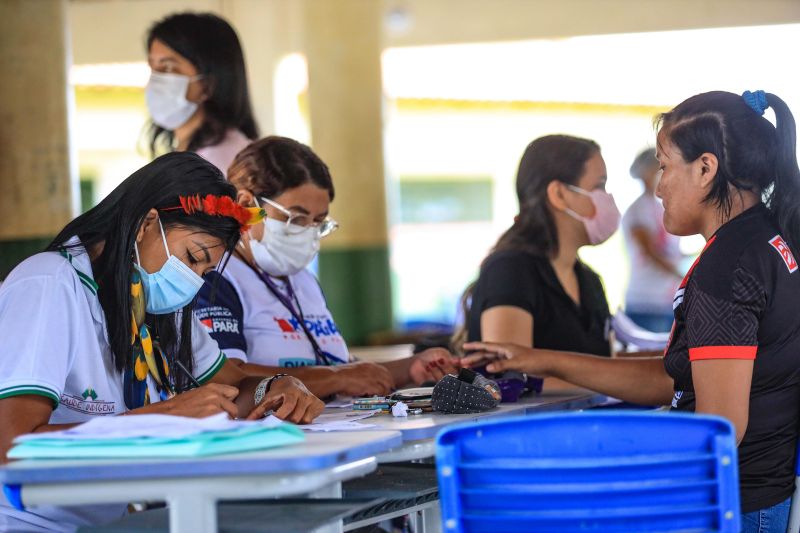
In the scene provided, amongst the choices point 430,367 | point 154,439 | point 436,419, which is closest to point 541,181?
point 430,367

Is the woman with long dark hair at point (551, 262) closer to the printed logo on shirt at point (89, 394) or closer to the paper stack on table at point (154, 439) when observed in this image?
the printed logo on shirt at point (89, 394)

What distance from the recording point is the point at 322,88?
29.3ft

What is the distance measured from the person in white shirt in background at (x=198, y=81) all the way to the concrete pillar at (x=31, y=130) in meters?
2.47

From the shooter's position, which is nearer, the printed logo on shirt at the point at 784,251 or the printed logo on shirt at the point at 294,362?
the printed logo on shirt at the point at 784,251

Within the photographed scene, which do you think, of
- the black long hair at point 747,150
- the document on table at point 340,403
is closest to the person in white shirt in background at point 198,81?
the document on table at point 340,403

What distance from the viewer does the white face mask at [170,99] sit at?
411 cm

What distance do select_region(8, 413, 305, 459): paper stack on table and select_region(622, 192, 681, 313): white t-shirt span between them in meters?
4.76

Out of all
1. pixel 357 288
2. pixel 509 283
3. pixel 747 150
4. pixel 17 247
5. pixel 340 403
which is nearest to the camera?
pixel 747 150

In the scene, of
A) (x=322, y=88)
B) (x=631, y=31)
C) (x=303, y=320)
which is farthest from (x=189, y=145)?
(x=631, y=31)

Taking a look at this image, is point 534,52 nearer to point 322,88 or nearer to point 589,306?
point 322,88

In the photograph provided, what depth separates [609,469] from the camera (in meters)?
1.66

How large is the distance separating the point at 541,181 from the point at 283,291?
98 cm

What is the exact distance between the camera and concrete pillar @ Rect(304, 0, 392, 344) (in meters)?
8.94

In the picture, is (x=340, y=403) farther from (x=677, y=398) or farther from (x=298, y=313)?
(x=677, y=398)
